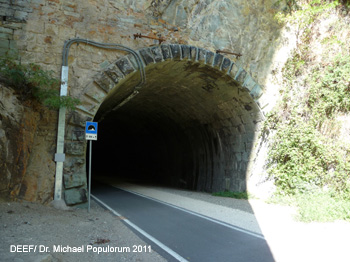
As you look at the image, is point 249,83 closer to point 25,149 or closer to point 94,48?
point 94,48

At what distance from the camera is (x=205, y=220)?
276 inches

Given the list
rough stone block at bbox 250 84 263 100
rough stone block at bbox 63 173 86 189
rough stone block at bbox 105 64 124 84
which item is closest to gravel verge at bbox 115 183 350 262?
rough stone block at bbox 63 173 86 189

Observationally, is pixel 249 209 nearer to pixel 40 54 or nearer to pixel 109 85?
pixel 109 85

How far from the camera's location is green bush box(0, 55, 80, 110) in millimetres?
7402

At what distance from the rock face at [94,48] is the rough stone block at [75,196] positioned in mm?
27

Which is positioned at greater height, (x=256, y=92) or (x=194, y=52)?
(x=194, y=52)

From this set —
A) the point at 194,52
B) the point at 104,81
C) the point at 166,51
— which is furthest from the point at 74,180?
the point at 194,52

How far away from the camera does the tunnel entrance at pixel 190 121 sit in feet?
36.7

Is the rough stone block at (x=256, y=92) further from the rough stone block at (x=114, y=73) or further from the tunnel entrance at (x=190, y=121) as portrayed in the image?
the rough stone block at (x=114, y=73)

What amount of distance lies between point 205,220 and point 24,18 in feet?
24.0

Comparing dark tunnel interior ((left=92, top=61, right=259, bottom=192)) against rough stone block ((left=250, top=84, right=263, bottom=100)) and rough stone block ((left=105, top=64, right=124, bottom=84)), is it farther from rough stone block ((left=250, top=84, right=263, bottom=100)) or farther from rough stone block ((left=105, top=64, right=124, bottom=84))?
rough stone block ((left=105, top=64, right=124, bottom=84))

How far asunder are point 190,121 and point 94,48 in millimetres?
7528

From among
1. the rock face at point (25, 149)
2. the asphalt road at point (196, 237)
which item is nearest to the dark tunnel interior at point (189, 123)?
the rock face at point (25, 149)

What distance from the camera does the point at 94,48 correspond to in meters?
8.86
